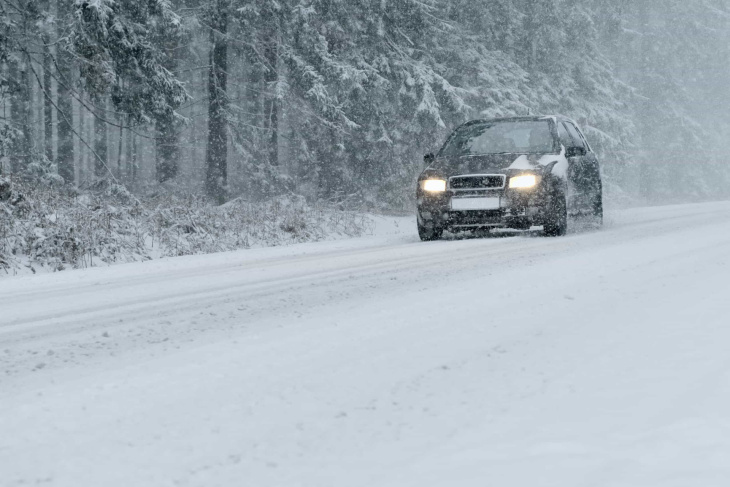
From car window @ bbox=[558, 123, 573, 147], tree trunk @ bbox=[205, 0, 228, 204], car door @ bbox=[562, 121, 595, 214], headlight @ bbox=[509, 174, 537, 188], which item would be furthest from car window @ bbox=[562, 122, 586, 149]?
tree trunk @ bbox=[205, 0, 228, 204]

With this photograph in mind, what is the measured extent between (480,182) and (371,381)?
876cm

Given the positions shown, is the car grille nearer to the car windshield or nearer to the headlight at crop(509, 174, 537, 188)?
the headlight at crop(509, 174, 537, 188)

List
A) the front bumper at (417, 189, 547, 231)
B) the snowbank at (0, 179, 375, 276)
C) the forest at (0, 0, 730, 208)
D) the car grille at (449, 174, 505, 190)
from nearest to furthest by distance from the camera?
the snowbank at (0, 179, 375, 276) < the front bumper at (417, 189, 547, 231) < the car grille at (449, 174, 505, 190) < the forest at (0, 0, 730, 208)

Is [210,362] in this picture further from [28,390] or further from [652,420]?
[652,420]

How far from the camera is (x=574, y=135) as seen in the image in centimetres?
1453

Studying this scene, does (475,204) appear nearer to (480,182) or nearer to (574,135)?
(480,182)

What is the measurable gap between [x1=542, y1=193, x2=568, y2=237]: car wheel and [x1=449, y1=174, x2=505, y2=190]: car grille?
0.81 m

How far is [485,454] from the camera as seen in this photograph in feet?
8.25

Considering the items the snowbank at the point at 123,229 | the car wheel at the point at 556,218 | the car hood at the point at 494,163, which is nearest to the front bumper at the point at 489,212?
the car wheel at the point at 556,218

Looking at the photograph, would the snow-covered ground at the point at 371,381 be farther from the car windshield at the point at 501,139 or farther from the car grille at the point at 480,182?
the car windshield at the point at 501,139

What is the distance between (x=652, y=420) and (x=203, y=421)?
1548 mm

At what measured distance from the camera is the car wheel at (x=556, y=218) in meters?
11.9

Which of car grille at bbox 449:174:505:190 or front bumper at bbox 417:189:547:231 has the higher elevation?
car grille at bbox 449:174:505:190

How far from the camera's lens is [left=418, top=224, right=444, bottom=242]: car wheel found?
12.2 meters
